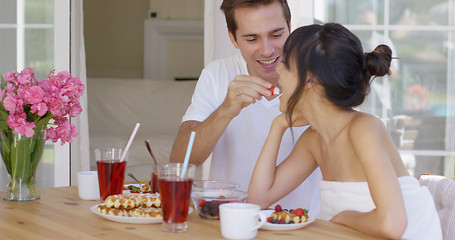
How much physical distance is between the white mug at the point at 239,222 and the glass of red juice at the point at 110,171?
0.46m

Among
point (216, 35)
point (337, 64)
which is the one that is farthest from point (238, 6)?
point (216, 35)

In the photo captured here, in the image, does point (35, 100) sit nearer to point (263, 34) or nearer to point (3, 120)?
point (3, 120)

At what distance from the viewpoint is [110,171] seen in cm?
156

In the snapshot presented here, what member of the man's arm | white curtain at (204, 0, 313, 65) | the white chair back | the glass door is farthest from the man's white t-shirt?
the glass door

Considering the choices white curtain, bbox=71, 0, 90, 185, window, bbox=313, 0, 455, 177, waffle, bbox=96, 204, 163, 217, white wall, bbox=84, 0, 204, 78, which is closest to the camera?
waffle, bbox=96, 204, 163, 217

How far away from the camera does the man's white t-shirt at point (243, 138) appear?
2057 mm

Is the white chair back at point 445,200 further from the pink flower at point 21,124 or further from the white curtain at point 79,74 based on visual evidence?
the white curtain at point 79,74

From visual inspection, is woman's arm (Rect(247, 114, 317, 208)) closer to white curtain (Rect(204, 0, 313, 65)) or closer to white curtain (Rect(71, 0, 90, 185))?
white curtain (Rect(204, 0, 313, 65))

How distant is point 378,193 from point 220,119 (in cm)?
69

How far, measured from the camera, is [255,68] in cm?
209

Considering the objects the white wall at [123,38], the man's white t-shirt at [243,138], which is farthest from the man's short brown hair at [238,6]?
the white wall at [123,38]

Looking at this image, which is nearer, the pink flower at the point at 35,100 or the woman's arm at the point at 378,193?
the woman's arm at the point at 378,193

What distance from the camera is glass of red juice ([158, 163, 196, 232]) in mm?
1202

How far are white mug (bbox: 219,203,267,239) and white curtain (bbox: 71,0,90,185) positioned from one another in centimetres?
259
